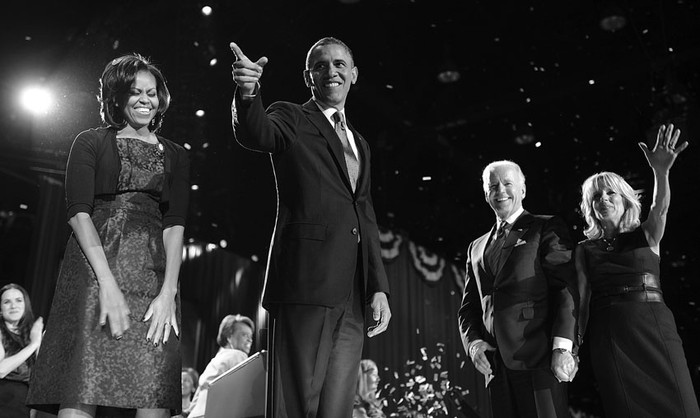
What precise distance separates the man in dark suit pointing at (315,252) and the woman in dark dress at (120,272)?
267 mm

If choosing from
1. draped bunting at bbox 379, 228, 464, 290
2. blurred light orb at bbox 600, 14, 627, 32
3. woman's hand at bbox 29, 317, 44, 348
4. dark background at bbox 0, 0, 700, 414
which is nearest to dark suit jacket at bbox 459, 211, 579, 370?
woman's hand at bbox 29, 317, 44, 348

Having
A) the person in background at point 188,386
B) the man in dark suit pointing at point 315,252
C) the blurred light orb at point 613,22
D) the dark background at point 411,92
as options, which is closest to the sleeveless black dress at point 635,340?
the man in dark suit pointing at point 315,252

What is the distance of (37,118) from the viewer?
6.79 m

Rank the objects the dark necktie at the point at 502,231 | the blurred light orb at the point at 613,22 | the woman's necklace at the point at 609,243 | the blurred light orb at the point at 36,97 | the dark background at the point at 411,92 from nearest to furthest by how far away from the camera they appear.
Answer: the dark necktie at the point at 502,231 < the woman's necklace at the point at 609,243 < the dark background at the point at 411,92 < the blurred light orb at the point at 36,97 < the blurred light orb at the point at 613,22

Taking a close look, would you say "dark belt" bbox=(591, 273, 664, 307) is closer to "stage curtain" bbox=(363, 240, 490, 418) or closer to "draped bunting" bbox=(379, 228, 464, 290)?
"stage curtain" bbox=(363, 240, 490, 418)

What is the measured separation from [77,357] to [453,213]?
8618 mm

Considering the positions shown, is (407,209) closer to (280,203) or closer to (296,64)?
(296,64)

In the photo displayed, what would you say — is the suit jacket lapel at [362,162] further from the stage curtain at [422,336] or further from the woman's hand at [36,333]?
the stage curtain at [422,336]

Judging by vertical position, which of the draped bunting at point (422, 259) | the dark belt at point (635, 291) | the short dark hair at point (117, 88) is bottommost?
the dark belt at point (635, 291)

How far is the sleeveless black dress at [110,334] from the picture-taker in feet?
5.49

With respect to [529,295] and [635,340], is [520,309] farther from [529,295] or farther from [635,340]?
[635,340]

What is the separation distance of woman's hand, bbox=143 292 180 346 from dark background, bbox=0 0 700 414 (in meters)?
4.60

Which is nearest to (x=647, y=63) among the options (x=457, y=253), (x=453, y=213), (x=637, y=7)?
(x=637, y=7)

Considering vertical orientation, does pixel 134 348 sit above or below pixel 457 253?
below
